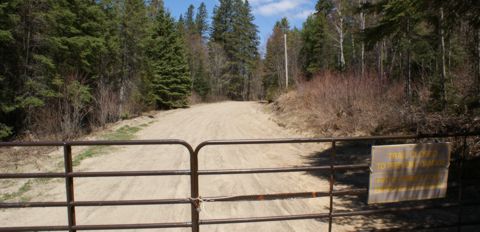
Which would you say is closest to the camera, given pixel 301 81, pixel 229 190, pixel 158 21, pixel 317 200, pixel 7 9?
pixel 317 200

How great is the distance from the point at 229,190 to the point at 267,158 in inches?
139

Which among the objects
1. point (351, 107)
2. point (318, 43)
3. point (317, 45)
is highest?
point (318, 43)

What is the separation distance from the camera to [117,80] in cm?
2661

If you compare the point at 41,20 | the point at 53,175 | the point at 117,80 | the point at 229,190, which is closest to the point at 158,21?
the point at 117,80

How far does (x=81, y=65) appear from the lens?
2159 centimetres

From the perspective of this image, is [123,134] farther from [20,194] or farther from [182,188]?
[182,188]

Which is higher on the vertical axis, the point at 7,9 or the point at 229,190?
the point at 7,9

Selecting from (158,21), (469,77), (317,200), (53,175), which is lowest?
(317,200)

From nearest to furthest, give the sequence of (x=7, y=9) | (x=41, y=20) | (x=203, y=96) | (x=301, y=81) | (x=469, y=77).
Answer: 1. (x=469, y=77)
2. (x=7, y=9)
3. (x=41, y=20)
4. (x=301, y=81)
5. (x=203, y=96)

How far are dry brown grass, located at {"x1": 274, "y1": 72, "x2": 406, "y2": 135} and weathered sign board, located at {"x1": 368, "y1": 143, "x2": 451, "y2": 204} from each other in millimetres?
6295

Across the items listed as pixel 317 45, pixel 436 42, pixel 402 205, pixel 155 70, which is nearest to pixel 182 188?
pixel 402 205

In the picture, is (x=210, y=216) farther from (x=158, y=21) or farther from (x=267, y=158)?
(x=158, y=21)

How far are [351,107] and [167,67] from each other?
84.7ft

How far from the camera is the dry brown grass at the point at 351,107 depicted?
12.0 meters
